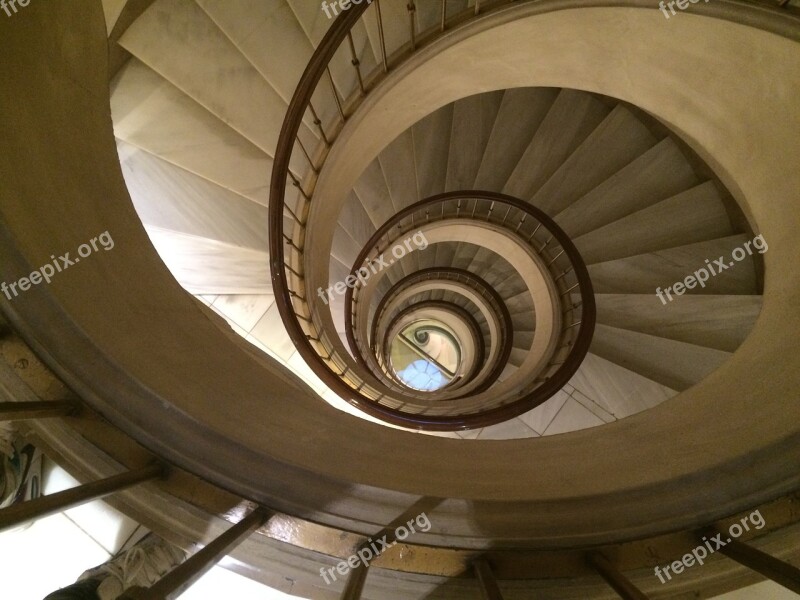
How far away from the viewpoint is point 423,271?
7.40m

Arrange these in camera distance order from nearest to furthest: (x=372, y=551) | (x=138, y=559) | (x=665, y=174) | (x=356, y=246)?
(x=138, y=559) → (x=372, y=551) → (x=665, y=174) → (x=356, y=246)

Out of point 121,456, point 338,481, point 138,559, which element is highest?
point 338,481

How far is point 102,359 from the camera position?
106 cm

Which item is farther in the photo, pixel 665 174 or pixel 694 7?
pixel 665 174

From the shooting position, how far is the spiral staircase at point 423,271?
1.11 meters

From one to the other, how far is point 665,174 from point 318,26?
334cm

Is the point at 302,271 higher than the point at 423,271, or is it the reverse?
the point at 423,271

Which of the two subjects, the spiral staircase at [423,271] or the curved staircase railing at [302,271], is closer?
the spiral staircase at [423,271]

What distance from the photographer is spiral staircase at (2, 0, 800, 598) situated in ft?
3.63

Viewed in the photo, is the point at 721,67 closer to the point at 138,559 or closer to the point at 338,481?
the point at 338,481

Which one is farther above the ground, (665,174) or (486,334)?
(486,334)

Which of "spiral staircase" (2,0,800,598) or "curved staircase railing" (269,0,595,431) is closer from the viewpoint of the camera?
"spiral staircase" (2,0,800,598)

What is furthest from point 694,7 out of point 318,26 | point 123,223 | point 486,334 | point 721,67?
point 486,334

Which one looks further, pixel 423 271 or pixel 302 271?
pixel 423 271
